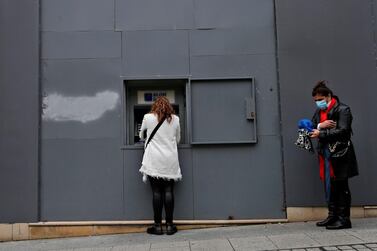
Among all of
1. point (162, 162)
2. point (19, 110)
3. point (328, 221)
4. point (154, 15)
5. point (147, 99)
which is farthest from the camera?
point (147, 99)

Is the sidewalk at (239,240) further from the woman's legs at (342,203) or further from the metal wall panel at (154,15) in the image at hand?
the metal wall panel at (154,15)

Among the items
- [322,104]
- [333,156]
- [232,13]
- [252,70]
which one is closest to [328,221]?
[333,156]

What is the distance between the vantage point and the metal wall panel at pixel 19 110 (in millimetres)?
5988

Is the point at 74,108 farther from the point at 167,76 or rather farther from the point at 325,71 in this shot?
the point at 325,71

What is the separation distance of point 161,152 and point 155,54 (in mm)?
1511

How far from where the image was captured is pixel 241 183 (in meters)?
6.12

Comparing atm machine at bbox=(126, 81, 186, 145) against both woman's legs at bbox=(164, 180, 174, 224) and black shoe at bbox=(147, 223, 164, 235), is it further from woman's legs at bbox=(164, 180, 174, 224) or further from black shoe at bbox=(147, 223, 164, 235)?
black shoe at bbox=(147, 223, 164, 235)

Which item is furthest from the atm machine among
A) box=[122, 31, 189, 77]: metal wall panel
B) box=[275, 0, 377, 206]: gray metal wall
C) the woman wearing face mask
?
the woman wearing face mask

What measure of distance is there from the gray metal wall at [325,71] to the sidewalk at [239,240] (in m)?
0.59

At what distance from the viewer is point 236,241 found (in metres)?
5.20

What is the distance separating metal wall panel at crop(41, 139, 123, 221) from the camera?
19.9 ft

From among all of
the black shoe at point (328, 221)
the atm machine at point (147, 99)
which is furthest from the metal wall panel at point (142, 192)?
the black shoe at point (328, 221)

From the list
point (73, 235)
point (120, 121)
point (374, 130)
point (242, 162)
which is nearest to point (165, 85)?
point (120, 121)

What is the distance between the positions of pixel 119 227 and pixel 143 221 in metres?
0.36
